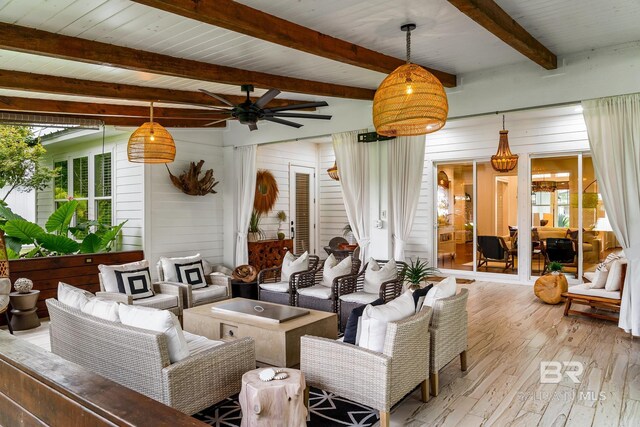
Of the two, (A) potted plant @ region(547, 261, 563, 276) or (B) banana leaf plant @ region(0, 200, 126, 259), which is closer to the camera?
(B) banana leaf plant @ region(0, 200, 126, 259)

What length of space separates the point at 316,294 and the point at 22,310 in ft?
12.2

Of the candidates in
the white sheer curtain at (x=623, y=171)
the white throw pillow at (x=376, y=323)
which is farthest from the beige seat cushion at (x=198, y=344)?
the white sheer curtain at (x=623, y=171)

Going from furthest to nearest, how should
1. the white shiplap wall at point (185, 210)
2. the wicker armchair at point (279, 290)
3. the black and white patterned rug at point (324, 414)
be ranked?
the white shiplap wall at point (185, 210) → the wicker armchair at point (279, 290) → the black and white patterned rug at point (324, 414)

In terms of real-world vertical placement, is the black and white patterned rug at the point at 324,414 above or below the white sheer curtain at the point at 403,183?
below

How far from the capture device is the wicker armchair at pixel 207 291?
5535 millimetres

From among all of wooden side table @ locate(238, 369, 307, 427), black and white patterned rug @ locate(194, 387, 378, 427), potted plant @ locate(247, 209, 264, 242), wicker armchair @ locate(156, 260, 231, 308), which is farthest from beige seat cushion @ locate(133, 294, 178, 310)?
potted plant @ locate(247, 209, 264, 242)

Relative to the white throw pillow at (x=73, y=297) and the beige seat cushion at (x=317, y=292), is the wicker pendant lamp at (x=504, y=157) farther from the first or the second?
the white throw pillow at (x=73, y=297)

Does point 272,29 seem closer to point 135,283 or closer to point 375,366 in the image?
point 375,366

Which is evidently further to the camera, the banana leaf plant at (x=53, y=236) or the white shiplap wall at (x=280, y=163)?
the white shiplap wall at (x=280, y=163)

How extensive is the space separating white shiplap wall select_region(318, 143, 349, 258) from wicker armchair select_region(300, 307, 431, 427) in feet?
25.5

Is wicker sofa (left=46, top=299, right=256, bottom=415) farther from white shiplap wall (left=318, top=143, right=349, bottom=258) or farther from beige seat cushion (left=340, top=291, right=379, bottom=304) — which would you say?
white shiplap wall (left=318, top=143, right=349, bottom=258)

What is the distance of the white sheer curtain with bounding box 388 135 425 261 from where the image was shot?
20.1 feet

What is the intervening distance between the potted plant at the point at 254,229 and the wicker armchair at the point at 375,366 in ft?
18.5

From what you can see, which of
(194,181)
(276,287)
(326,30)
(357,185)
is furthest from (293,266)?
(326,30)
